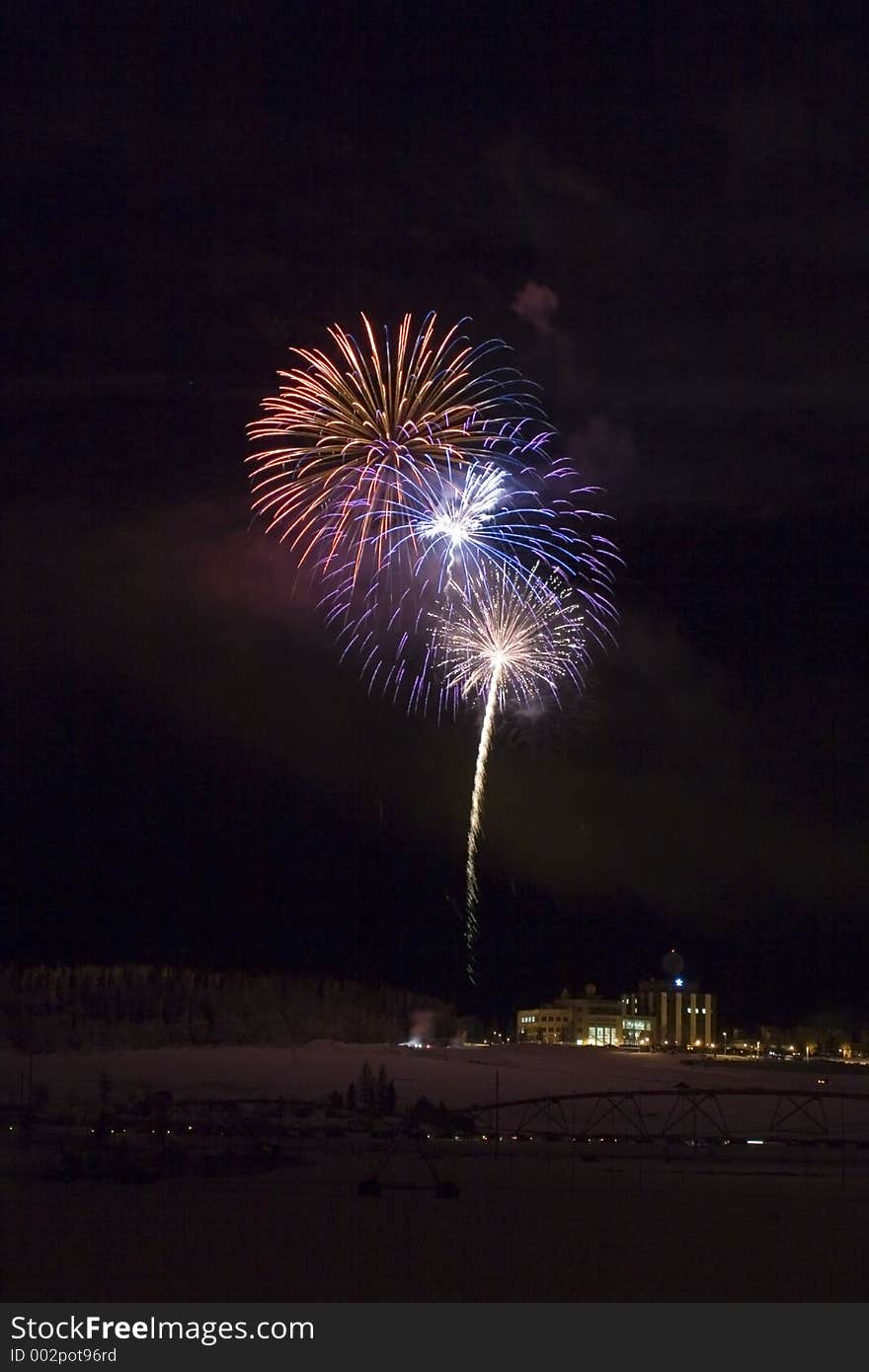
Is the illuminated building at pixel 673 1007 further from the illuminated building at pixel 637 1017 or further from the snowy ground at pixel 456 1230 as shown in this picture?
the snowy ground at pixel 456 1230

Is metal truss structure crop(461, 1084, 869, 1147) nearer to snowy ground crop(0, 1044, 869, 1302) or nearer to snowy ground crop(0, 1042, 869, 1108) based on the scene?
snowy ground crop(0, 1044, 869, 1302)

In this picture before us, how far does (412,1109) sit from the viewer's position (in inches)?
1874

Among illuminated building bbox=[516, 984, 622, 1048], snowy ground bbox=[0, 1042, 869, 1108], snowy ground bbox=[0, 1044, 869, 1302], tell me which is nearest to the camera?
snowy ground bbox=[0, 1044, 869, 1302]

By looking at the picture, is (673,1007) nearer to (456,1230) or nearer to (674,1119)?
(674,1119)

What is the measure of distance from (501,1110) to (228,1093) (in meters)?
10.7

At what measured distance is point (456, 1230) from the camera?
83.6ft

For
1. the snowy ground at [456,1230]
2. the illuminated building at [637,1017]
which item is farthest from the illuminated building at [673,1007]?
the snowy ground at [456,1230]

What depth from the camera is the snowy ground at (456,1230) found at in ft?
66.3

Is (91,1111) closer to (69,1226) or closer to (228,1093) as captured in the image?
(228,1093)

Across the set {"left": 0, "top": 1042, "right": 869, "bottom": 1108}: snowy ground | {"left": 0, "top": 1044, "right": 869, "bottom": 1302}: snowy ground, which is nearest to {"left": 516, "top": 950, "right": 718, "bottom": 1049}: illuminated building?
{"left": 0, "top": 1042, "right": 869, "bottom": 1108}: snowy ground

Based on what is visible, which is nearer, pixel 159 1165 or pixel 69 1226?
pixel 69 1226

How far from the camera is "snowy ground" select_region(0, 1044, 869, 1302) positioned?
66.3 feet
